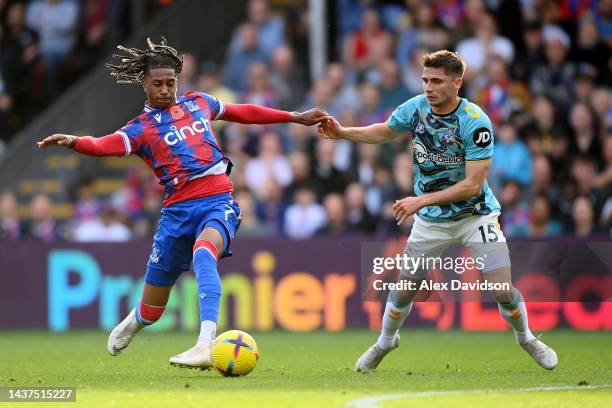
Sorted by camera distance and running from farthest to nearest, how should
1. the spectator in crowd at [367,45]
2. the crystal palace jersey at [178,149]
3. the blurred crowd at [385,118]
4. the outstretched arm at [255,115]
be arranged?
the spectator in crowd at [367,45] → the blurred crowd at [385,118] → the outstretched arm at [255,115] → the crystal palace jersey at [178,149]

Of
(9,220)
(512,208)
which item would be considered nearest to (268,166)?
(512,208)

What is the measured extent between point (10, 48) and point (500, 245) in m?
12.4

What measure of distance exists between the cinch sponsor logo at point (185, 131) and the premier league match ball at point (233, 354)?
162 centimetres

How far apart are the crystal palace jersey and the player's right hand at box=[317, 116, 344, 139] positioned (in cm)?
101

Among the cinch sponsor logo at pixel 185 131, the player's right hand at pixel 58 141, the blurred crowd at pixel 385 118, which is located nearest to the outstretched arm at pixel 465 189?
the cinch sponsor logo at pixel 185 131

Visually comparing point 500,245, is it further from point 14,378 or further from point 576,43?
point 576,43

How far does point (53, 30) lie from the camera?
69.7 feet

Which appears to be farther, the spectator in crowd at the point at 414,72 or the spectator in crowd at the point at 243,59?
the spectator in crowd at the point at 243,59

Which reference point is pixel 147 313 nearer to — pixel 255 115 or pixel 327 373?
pixel 327 373

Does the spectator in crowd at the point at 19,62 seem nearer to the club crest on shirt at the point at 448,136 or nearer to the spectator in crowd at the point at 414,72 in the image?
the spectator in crowd at the point at 414,72

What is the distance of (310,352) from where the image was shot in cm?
1310

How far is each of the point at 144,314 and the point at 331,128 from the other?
2162 millimetres

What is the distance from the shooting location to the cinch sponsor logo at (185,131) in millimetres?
10430

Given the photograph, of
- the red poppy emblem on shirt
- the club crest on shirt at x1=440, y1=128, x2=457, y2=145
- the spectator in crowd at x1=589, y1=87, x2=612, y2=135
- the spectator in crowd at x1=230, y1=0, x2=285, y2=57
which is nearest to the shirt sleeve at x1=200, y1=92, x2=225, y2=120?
the red poppy emblem on shirt
